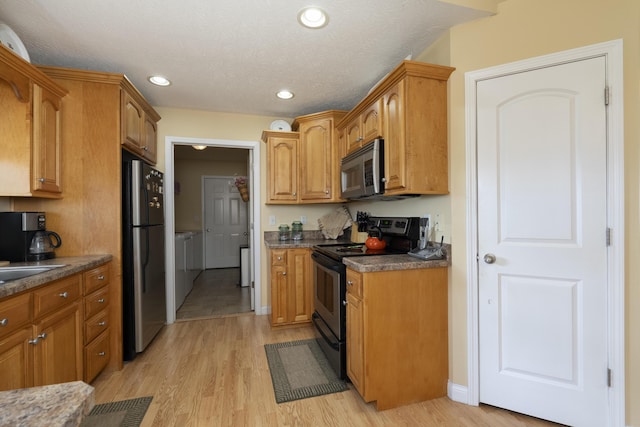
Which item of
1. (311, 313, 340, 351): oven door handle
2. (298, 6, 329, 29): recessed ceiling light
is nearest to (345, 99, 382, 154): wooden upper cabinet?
(298, 6, 329, 29): recessed ceiling light

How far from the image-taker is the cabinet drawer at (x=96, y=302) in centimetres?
188

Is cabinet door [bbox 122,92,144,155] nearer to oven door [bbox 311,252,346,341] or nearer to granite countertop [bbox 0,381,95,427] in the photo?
oven door [bbox 311,252,346,341]

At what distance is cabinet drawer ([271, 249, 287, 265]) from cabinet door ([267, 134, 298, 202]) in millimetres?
598

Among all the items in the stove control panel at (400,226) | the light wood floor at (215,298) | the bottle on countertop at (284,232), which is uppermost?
the stove control panel at (400,226)

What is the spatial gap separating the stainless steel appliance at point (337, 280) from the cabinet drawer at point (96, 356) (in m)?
1.64

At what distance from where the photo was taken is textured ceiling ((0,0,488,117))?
164 cm

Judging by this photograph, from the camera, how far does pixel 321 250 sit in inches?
96.7

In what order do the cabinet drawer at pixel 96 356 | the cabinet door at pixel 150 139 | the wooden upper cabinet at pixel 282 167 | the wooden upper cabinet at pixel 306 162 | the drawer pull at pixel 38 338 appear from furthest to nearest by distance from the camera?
the wooden upper cabinet at pixel 282 167 → the wooden upper cabinet at pixel 306 162 → the cabinet door at pixel 150 139 → the cabinet drawer at pixel 96 356 → the drawer pull at pixel 38 338

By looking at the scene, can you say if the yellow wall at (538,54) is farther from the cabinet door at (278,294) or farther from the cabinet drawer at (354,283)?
the cabinet door at (278,294)

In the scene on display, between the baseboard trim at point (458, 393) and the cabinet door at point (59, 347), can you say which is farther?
the baseboard trim at point (458, 393)

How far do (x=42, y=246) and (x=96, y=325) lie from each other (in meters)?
0.65

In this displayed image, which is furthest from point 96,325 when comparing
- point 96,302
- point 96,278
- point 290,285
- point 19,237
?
point 290,285

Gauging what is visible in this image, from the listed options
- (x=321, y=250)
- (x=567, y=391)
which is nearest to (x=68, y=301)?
(x=321, y=250)

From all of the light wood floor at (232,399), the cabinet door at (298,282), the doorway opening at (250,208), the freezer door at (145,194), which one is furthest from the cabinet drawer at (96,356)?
the cabinet door at (298,282)
